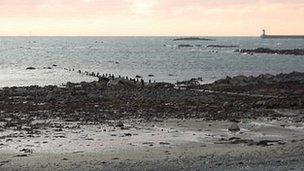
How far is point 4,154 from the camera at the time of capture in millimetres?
21516

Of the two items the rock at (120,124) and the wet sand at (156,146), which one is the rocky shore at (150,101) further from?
the wet sand at (156,146)

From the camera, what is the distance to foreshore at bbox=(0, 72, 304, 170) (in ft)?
65.9

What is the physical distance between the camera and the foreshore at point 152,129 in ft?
65.9

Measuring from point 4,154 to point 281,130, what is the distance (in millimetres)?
13545

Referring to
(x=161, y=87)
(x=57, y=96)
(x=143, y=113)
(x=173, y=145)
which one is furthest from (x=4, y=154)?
(x=161, y=87)

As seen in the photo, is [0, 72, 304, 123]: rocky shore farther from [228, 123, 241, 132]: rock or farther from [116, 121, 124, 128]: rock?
[228, 123, 241, 132]: rock

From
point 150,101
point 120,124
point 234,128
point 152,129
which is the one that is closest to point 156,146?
point 152,129

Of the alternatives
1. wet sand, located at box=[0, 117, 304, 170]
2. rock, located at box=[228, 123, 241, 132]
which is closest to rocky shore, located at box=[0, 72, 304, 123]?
wet sand, located at box=[0, 117, 304, 170]

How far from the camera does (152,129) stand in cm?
2789

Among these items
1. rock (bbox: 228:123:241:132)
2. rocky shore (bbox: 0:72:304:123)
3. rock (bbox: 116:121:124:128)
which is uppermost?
rock (bbox: 228:123:241:132)

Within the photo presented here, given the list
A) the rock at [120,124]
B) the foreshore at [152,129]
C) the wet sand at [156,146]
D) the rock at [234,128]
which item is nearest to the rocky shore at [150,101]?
the foreshore at [152,129]

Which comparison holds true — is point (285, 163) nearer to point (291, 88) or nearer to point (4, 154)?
point (4, 154)

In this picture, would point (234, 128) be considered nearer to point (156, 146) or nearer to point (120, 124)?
point (156, 146)

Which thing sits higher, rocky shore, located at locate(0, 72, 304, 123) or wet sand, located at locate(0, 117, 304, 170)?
wet sand, located at locate(0, 117, 304, 170)
